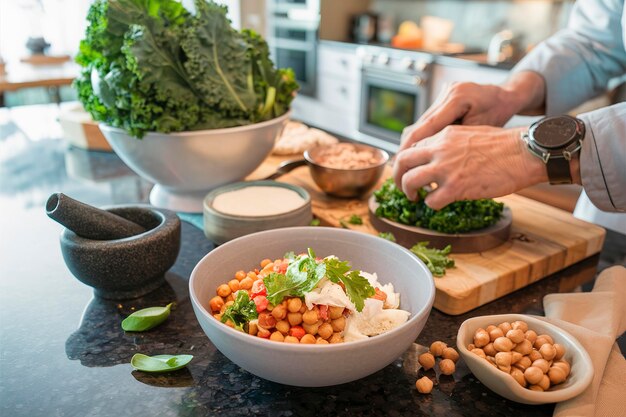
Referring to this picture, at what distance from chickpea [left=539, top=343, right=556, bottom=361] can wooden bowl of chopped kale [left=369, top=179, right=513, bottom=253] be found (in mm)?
356

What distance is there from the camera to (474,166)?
996 mm

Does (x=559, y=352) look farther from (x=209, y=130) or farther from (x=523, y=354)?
(x=209, y=130)

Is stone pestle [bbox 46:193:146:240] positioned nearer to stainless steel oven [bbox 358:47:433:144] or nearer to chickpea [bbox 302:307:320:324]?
chickpea [bbox 302:307:320:324]

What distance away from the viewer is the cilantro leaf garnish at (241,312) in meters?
0.73

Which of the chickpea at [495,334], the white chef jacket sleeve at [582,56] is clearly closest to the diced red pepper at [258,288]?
the chickpea at [495,334]

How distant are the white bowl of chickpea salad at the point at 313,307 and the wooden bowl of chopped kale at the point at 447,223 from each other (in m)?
0.21

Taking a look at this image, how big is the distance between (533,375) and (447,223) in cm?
43

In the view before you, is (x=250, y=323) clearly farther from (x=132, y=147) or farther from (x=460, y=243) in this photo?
(x=132, y=147)

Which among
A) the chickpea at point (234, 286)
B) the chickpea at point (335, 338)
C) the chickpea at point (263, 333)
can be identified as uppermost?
the chickpea at point (234, 286)

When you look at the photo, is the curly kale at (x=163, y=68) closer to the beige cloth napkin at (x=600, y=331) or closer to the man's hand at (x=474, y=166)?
the man's hand at (x=474, y=166)

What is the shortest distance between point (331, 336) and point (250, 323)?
0.11m

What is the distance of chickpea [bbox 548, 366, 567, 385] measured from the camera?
0.67 m

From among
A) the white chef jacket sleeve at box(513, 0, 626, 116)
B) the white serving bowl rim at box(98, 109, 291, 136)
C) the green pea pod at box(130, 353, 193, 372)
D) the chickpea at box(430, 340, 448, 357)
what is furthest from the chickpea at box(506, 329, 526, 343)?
the white chef jacket sleeve at box(513, 0, 626, 116)

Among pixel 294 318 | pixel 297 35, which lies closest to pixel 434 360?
pixel 294 318
